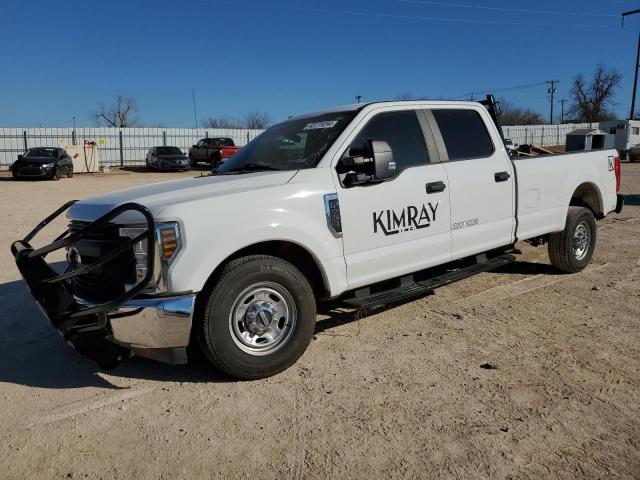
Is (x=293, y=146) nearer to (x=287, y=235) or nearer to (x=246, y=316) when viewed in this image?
(x=287, y=235)

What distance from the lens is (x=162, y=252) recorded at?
3170 mm

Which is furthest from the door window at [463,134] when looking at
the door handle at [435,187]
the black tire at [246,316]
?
the black tire at [246,316]

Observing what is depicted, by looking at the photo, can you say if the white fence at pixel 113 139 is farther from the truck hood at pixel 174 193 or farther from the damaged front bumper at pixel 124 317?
the damaged front bumper at pixel 124 317

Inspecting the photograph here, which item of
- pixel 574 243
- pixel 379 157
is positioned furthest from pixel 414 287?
pixel 574 243

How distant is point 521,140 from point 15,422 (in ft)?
165

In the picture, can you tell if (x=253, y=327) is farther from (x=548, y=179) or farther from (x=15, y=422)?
(x=548, y=179)

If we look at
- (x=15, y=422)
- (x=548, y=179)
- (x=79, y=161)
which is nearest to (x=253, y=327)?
(x=15, y=422)

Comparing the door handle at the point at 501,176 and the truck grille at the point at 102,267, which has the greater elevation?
the door handle at the point at 501,176

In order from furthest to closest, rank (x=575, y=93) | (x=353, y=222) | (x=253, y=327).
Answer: (x=575, y=93)
(x=353, y=222)
(x=253, y=327)

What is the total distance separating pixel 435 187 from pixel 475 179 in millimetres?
593

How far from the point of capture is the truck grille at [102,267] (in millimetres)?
3312

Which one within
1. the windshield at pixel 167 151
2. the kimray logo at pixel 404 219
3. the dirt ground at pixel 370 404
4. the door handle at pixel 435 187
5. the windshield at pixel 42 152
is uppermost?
the windshield at pixel 167 151

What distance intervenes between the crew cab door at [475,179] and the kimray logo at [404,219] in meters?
0.32

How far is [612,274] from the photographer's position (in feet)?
19.7
